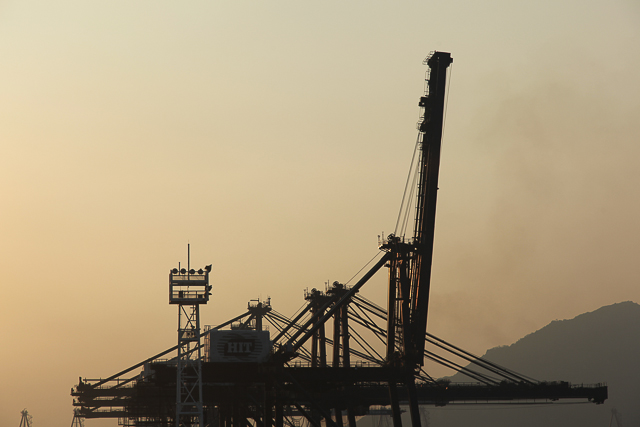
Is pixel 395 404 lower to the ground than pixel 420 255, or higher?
lower

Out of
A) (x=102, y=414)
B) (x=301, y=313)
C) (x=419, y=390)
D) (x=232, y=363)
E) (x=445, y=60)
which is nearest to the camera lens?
(x=445, y=60)

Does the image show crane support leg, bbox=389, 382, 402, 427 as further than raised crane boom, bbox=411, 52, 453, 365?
Yes

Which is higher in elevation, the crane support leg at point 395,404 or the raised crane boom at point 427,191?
the raised crane boom at point 427,191

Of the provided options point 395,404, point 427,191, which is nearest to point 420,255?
point 427,191

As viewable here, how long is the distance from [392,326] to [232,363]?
14.6 metres

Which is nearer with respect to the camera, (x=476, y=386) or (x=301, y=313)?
(x=476, y=386)

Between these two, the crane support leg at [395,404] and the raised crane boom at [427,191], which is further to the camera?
the crane support leg at [395,404]

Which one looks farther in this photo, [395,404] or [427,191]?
[395,404]

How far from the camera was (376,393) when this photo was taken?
94312 mm

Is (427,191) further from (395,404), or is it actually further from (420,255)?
(395,404)

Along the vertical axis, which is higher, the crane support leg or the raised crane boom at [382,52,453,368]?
the raised crane boom at [382,52,453,368]

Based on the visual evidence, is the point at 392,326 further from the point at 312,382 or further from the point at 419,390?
the point at 419,390

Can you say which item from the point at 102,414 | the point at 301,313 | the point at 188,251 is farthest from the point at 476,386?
the point at 102,414

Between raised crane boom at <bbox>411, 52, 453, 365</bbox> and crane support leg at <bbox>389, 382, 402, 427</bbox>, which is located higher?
raised crane boom at <bbox>411, 52, 453, 365</bbox>
